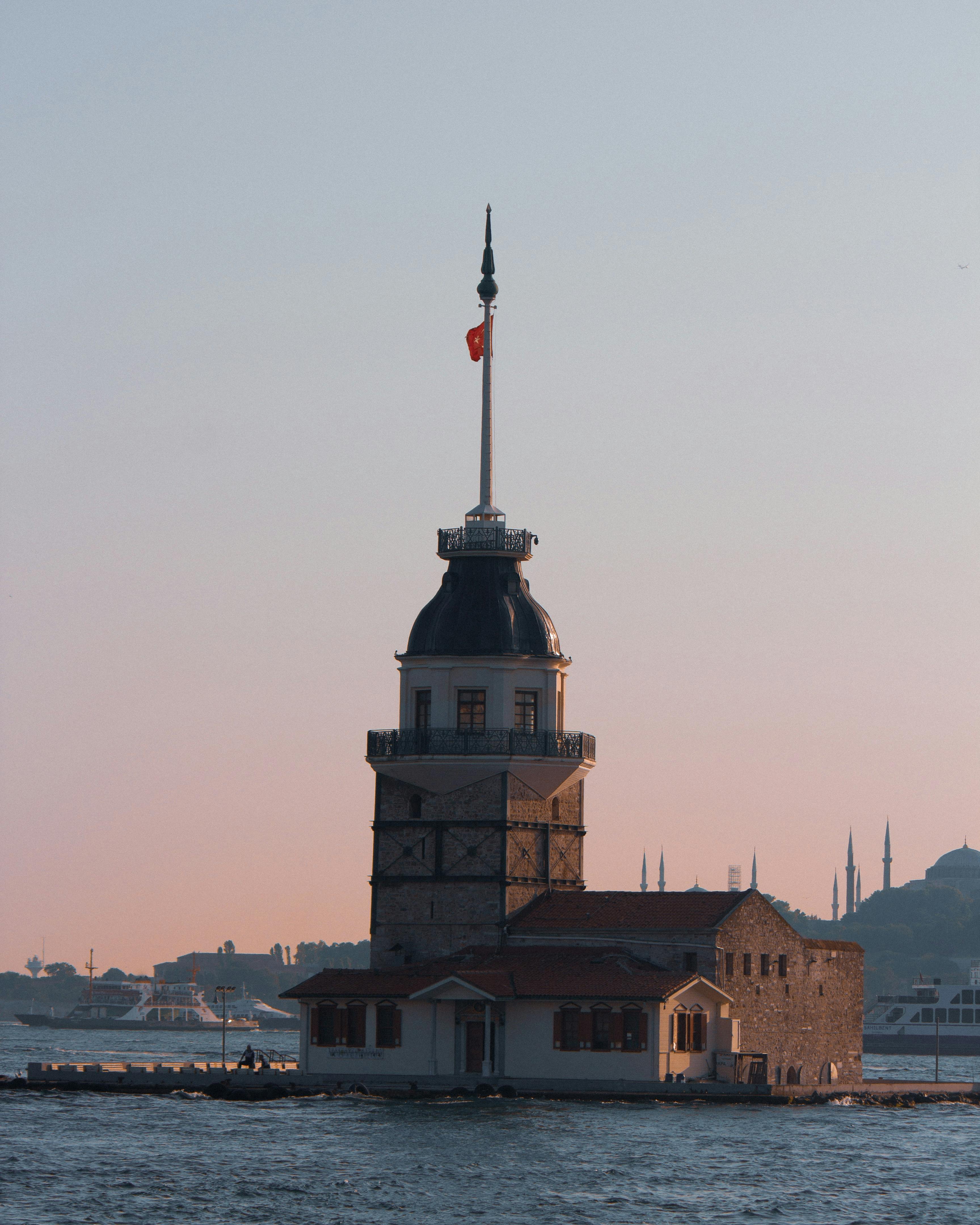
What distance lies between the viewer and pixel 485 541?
87688 millimetres

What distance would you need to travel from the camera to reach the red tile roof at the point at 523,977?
77.9 metres

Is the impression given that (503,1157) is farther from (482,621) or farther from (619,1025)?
(482,621)

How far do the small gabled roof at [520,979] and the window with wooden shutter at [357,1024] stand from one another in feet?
1.22

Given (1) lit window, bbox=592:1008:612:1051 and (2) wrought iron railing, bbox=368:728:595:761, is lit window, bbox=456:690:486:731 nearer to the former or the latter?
(2) wrought iron railing, bbox=368:728:595:761

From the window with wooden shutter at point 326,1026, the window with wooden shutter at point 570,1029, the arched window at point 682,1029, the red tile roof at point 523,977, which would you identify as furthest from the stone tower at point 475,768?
the arched window at point 682,1029

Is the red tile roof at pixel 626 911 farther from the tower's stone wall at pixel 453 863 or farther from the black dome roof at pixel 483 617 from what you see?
the black dome roof at pixel 483 617

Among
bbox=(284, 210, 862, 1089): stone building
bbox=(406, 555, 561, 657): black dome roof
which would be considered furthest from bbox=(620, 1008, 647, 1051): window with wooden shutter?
bbox=(406, 555, 561, 657): black dome roof

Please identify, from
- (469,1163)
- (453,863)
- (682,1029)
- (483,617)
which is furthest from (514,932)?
(469,1163)

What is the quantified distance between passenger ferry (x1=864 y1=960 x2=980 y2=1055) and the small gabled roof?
111953mm

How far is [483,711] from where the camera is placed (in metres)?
85.7

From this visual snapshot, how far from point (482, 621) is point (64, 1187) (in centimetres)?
3092

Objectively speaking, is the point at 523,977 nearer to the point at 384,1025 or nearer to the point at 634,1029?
the point at 634,1029

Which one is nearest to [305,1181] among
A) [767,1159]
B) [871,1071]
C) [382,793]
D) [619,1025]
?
[767,1159]

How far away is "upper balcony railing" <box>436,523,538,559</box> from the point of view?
87.6m
